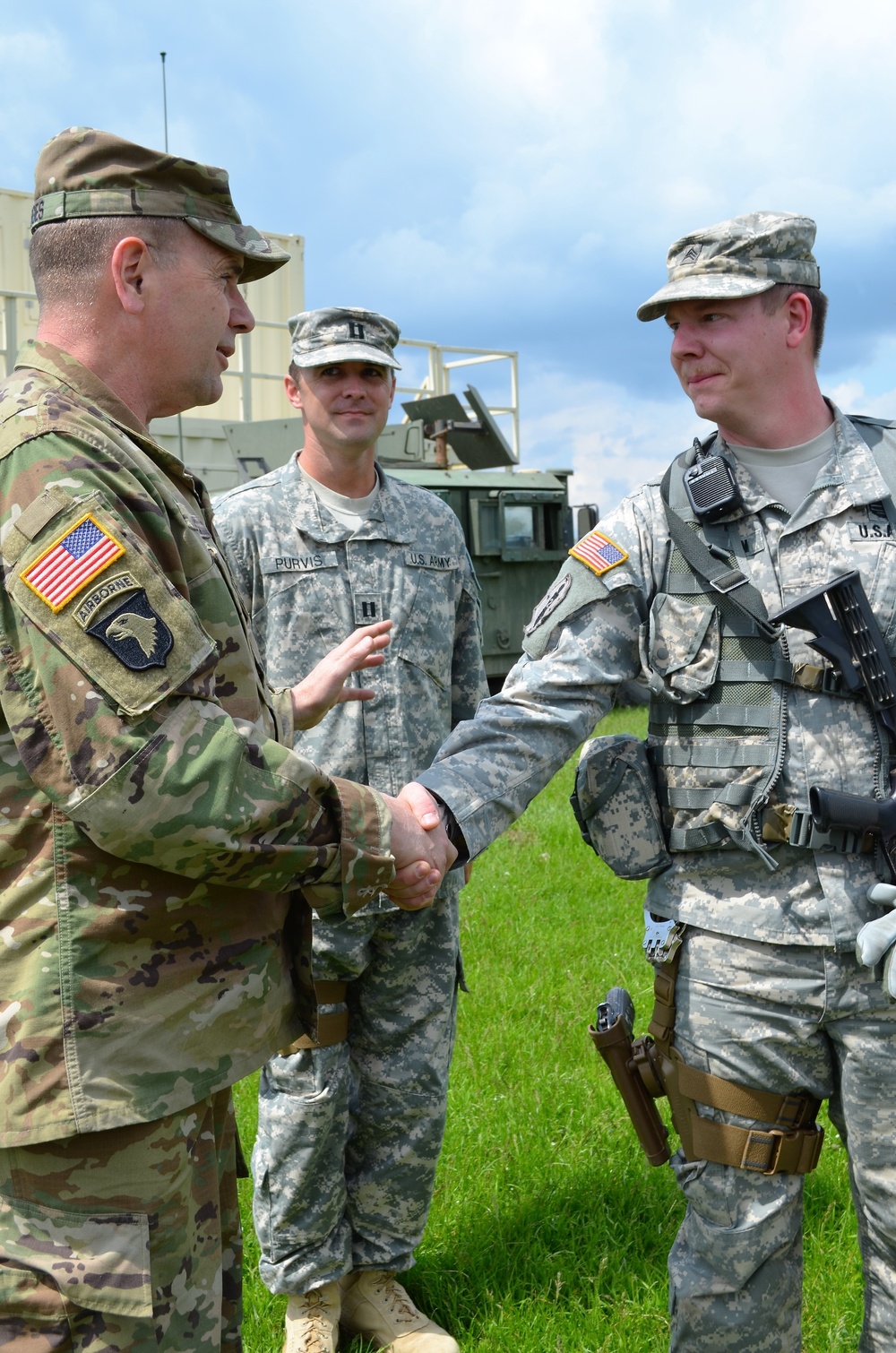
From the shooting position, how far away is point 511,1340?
3189 mm

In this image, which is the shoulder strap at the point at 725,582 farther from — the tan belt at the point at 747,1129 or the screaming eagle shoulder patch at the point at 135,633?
the screaming eagle shoulder patch at the point at 135,633

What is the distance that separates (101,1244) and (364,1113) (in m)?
1.71

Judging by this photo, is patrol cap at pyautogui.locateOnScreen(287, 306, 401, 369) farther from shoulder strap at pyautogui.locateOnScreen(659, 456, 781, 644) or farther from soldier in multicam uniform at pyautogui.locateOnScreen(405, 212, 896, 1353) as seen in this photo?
shoulder strap at pyautogui.locateOnScreen(659, 456, 781, 644)

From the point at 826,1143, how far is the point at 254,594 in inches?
98.9

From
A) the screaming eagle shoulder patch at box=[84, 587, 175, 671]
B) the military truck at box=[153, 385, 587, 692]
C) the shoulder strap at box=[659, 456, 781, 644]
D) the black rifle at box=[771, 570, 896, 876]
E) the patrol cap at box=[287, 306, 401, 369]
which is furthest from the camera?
the military truck at box=[153, 385, 587, 692]

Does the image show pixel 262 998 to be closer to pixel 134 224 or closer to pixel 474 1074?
pixel 134 224

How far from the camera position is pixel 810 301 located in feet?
9.10

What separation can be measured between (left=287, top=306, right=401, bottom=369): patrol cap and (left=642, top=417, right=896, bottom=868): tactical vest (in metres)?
1.32

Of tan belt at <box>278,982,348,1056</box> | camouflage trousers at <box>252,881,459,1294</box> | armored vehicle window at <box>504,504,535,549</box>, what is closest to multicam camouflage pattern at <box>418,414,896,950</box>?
camouflage trousers at <box>252,881,459,1294</box>

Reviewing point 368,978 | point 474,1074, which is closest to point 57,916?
point 368,978

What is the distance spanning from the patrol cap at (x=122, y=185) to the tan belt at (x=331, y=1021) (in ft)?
6.50

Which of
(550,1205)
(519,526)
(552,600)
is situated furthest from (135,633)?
(519,526)

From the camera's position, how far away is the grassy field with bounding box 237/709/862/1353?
10.8 feet

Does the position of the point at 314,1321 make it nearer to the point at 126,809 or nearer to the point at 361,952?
the point at 361,952
